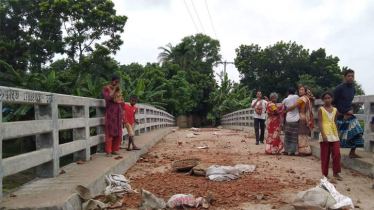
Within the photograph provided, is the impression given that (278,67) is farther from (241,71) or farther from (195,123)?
(195,123)

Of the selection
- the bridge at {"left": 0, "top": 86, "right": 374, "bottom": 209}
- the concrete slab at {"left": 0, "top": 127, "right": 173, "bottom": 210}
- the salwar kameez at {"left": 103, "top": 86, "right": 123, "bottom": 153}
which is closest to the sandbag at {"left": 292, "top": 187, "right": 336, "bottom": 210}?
the bridge at {"left": 0, "top": 86, "right": 374, "bottom": 209}

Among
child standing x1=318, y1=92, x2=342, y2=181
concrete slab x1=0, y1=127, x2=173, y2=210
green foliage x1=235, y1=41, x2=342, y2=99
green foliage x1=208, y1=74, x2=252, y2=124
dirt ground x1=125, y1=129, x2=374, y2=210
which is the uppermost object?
green foliage x1=235, y1=41, x2=342, y2=99

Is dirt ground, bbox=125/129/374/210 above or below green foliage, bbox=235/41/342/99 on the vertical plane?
below

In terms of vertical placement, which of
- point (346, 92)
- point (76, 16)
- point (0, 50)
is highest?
point (76, 16)

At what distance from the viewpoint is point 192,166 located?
550 cm

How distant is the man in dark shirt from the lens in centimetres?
546

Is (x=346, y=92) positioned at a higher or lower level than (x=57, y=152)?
higher

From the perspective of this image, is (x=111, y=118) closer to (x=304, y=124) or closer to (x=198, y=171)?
(x=198, y=171)

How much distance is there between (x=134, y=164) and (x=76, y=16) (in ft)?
58.8

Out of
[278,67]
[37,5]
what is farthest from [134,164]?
[278,67]

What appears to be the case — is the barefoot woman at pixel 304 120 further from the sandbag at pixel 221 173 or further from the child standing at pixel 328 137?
the sandbag at pixel 221 173

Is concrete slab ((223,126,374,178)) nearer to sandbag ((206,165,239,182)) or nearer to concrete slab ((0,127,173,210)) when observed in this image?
sandbag ((206,165,239,182))

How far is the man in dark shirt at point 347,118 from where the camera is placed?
546 cm

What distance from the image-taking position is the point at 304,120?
7.45 m
